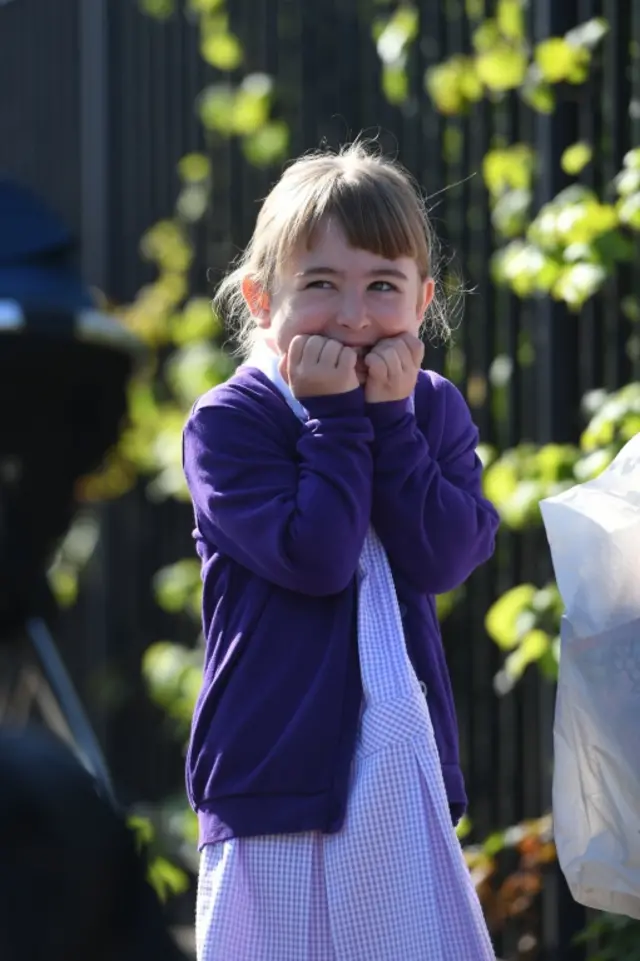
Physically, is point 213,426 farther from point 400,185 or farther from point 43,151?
point 43,151

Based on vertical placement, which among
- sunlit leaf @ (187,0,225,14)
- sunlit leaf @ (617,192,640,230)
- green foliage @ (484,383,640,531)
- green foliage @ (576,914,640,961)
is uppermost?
sunlit leaf @ (187,0,225,14)

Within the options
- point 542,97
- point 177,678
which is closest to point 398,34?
point 542,97

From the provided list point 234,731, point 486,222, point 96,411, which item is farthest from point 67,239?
point 234,731

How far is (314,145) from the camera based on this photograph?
14.9 ft

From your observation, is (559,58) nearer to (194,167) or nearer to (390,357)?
(390,357)

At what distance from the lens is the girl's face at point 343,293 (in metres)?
2.13

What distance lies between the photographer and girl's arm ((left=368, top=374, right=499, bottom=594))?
213 cm

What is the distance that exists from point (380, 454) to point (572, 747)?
467 millimetres

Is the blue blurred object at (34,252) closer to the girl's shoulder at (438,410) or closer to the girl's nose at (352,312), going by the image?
the girl's shoulder at (438,410)

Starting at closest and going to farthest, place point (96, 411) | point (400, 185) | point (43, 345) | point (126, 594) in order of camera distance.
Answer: point (400, 185) < point (43, 345) < point (96, 411) < point (126, 594)

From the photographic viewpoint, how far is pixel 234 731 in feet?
6.84

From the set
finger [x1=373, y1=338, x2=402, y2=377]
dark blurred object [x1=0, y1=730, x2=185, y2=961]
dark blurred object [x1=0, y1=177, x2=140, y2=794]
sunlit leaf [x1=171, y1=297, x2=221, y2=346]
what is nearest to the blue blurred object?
dark blurred object [x1=0, y1=177, x2=140, y2=794]

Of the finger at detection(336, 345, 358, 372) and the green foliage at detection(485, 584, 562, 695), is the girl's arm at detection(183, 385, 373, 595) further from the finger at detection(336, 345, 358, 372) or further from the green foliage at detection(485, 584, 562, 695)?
the green foliage at detection(485, 584, 562, 695)

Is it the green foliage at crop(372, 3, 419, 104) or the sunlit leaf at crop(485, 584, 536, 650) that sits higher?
the green foliage at crop(372, 3, 419, 104)
